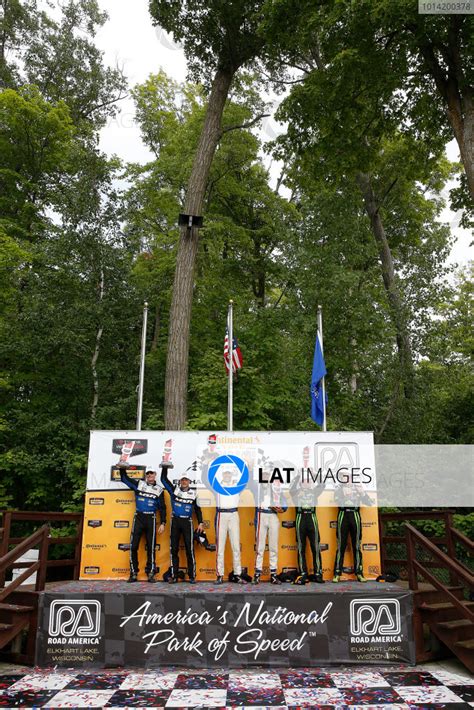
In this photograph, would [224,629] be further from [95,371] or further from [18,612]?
[95,371]

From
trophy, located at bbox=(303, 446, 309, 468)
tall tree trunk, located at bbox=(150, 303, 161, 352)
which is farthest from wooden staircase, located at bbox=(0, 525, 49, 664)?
tall tree trunk, located at bbox=(150, 303, 161, 352)

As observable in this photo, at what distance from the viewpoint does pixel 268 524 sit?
6930 mm

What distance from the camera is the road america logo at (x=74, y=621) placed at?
18.3 feet

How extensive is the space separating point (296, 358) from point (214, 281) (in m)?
4.17

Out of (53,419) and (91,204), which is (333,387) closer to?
(53,419)

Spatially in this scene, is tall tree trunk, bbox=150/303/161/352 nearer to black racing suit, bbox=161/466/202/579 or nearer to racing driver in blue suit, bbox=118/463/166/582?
racing driver in blue suit, bbox=118/463/166/582

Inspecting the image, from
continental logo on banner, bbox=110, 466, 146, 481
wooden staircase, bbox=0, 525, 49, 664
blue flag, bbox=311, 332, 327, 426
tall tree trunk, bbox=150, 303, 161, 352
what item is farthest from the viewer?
tall tree trunk, bbox=150, 303, 161, 352

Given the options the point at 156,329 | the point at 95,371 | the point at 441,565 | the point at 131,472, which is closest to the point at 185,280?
the point at 95,371

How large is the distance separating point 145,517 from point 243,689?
8.81ft

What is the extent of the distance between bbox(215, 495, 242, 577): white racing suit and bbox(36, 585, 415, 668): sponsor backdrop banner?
1042mm

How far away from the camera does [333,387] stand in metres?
14.7

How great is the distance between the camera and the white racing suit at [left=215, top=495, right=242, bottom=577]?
678 cm

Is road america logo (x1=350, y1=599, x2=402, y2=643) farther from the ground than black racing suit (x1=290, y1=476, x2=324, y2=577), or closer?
closer

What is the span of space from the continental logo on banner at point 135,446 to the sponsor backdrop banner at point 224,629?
2160 mm
